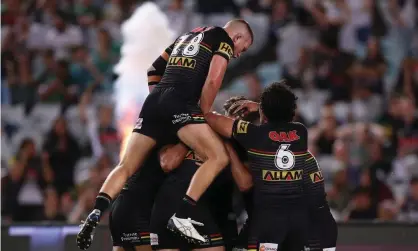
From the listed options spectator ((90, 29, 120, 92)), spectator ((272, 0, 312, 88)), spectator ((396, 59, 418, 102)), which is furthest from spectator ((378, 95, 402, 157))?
spectator ((90, 29, 120, 92))

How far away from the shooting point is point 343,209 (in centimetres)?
1094

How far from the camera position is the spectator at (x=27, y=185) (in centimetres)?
1177

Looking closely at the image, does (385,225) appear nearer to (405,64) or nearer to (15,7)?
(405,64)

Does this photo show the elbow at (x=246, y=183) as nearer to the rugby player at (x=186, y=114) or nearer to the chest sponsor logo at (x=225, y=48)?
the rugby player at (x=186, y=114)

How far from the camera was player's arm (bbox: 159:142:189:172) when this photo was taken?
6719 mm

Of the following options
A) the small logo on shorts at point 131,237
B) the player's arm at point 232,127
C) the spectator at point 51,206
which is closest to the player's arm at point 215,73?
the player's arm at point 232,127

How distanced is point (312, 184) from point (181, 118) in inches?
42.8

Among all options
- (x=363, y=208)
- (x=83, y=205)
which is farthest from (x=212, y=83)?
(x=83, y=205)

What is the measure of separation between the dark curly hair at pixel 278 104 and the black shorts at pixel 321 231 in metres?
0.75

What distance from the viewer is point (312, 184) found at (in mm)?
6684

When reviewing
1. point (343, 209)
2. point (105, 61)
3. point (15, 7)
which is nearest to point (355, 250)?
point (343, 209)

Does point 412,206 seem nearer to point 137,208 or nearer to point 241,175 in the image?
point 241,175

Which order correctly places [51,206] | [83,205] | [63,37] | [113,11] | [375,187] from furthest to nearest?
1. [113,11]
2. [63,37]
3. [51,206]
4. [83,205]
5. [375,187]

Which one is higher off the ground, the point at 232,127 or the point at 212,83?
the point at 212,83
